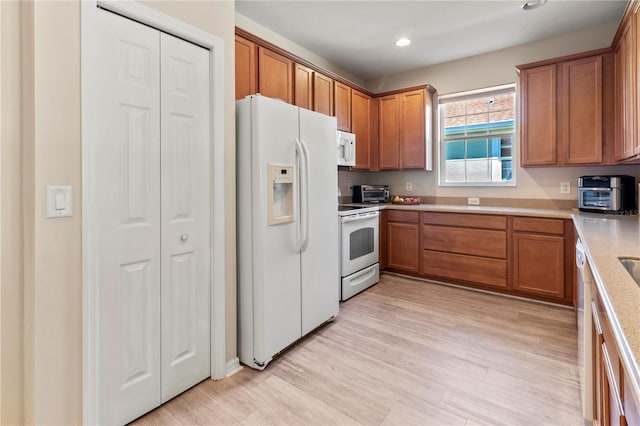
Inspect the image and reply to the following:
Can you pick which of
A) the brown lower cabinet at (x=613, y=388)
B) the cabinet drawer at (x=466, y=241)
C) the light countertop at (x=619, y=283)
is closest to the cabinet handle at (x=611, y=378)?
the brown lower cabinet at (x=613, y=388)

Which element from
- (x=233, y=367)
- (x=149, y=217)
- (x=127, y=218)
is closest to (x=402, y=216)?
(x=233, y=367)

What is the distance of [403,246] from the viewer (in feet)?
12.9

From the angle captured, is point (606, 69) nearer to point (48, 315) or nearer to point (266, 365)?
point (266, 365)

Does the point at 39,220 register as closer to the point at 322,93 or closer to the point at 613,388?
the point at 613,388

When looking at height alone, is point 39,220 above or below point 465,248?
above

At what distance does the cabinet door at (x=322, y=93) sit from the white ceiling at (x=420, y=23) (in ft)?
1.40

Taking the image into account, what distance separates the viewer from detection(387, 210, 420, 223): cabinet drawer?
384 centimetres

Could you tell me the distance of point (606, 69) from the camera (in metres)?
2.94

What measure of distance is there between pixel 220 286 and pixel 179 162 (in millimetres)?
751

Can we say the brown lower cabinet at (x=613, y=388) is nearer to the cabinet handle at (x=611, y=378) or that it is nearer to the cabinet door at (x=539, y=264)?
the cabinet handle at (x=611, y=378)

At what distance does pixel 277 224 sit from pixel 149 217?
2.53 feet

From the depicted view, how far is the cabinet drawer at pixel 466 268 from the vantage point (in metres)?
3.33

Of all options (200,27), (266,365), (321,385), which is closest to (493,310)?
(321,385)

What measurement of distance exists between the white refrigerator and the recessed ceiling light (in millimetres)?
2019
